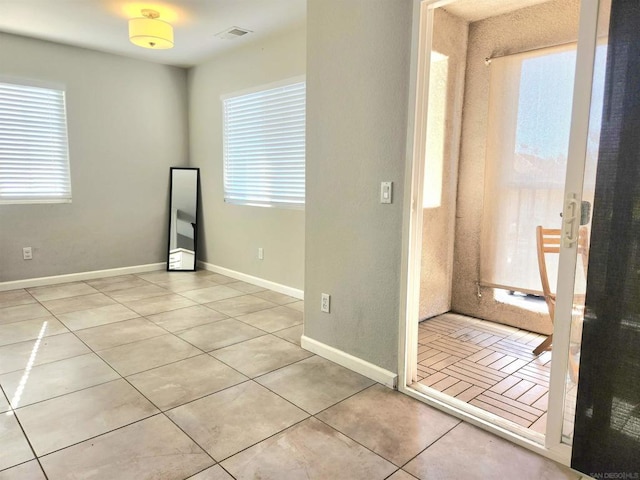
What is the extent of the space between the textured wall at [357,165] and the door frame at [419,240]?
0.21ft

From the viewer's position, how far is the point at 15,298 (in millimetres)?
4078

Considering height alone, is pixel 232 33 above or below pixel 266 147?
above

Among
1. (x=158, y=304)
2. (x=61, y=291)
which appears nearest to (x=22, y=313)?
(x=61, y=291)

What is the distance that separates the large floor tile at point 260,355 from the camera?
2.65 meters

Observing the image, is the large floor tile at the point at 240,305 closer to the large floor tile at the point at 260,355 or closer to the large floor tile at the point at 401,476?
the large floor tile at the point at 260,355

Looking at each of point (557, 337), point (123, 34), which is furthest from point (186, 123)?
point (557, 337)

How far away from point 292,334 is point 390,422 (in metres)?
1.31

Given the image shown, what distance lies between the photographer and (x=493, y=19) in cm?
339

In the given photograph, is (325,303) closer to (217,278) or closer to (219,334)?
(219,334)

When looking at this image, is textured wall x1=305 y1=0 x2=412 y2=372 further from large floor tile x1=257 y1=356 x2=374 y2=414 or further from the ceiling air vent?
the ceiling air vent

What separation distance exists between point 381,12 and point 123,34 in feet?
9.64

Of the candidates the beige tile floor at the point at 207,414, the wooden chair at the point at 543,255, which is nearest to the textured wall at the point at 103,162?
the beige tile floor at the point at 207,414

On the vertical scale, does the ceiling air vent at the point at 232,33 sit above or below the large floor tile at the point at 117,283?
above

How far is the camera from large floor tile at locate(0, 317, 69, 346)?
308cm
